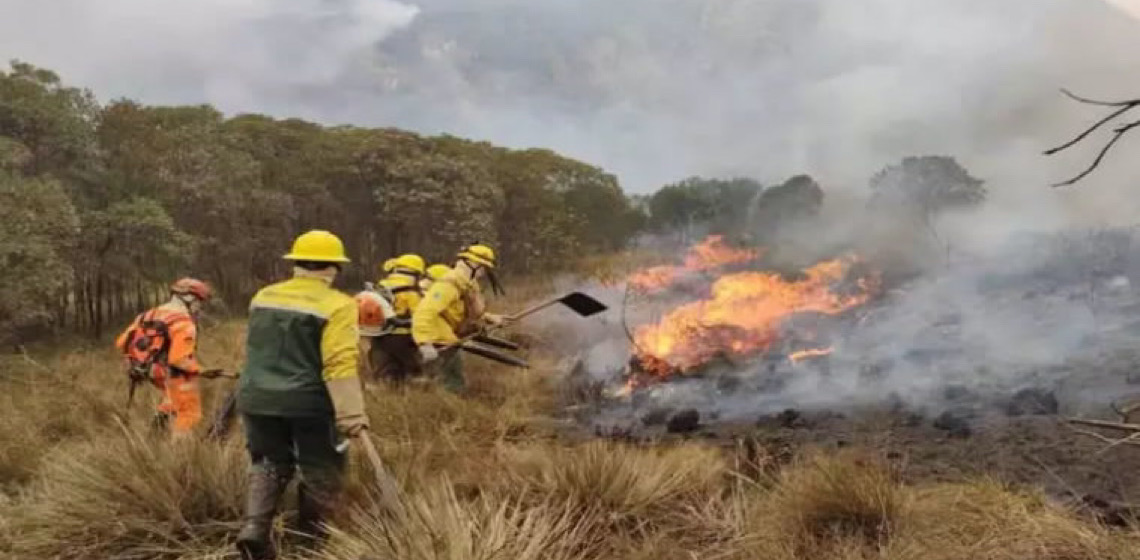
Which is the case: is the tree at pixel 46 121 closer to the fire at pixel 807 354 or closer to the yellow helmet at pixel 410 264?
the yellow helmet at pixel 410 264

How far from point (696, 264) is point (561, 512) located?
47.7 ft

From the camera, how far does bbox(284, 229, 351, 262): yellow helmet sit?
197 inches

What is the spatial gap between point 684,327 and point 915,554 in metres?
10.4

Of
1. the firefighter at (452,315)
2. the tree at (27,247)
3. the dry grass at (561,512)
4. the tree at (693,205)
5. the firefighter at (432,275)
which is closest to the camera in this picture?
the dry grass at (561,512)

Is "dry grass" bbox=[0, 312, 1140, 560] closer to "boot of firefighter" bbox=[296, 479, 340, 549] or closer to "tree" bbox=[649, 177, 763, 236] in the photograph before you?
"boot of firefighter" bbox=[296, 479, 340, 549]

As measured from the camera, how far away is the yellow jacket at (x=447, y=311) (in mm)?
9219

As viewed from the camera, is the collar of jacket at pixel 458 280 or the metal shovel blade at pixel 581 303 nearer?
the collar of jacket at pixel 458 280

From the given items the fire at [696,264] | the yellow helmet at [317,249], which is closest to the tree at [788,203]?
the fire at [696,264]

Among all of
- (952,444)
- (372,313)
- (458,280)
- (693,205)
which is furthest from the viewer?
(693,205)

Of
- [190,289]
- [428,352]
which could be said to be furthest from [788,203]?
[190,289]

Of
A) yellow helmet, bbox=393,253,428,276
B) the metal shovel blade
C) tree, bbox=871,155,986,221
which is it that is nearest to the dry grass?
the metal shovel blade

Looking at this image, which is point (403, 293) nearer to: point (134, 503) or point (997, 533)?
point (134, 503)

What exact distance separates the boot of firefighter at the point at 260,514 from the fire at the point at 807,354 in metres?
9.75

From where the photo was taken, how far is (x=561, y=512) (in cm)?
516
